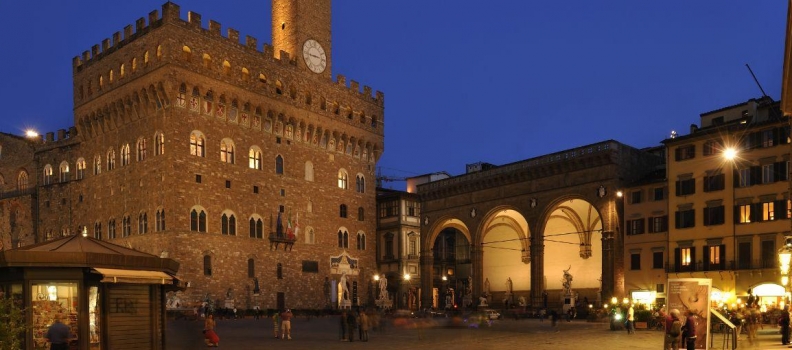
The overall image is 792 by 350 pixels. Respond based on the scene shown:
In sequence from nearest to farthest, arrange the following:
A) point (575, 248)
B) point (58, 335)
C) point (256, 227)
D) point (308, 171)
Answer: point (58, 335), point (256, 227), point (575, 248), point (308, 171)

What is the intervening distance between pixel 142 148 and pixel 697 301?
124 ft

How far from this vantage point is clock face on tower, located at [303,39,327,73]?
177ft

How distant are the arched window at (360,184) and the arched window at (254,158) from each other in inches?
396

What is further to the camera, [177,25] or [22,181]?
[22,181]

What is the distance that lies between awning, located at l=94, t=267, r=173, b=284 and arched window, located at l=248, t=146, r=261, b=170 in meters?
32.7

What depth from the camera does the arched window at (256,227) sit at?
4841 cm

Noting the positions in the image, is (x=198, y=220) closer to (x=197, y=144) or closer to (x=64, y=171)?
(x=197, y=144)

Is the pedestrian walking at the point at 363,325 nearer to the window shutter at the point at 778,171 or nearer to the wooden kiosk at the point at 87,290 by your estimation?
the wooden kiosk at the point at 87,290

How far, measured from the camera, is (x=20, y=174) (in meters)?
55.5

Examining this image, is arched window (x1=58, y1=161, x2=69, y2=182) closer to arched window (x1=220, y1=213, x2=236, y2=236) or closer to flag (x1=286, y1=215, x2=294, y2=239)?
arched window (x1=220, y1=213, x2=236, y2=236)

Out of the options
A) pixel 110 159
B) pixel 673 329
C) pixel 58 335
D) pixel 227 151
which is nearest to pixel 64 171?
pixel 110 159

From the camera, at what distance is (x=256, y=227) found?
160ft

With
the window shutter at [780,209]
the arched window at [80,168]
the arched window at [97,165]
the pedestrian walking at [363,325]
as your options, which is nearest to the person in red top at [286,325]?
the pedestrian walking at [363,325]

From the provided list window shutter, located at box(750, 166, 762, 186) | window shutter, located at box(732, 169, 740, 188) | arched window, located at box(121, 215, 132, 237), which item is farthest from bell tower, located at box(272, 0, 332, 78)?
window shutter, located at box(750, 166, 762, 186)
